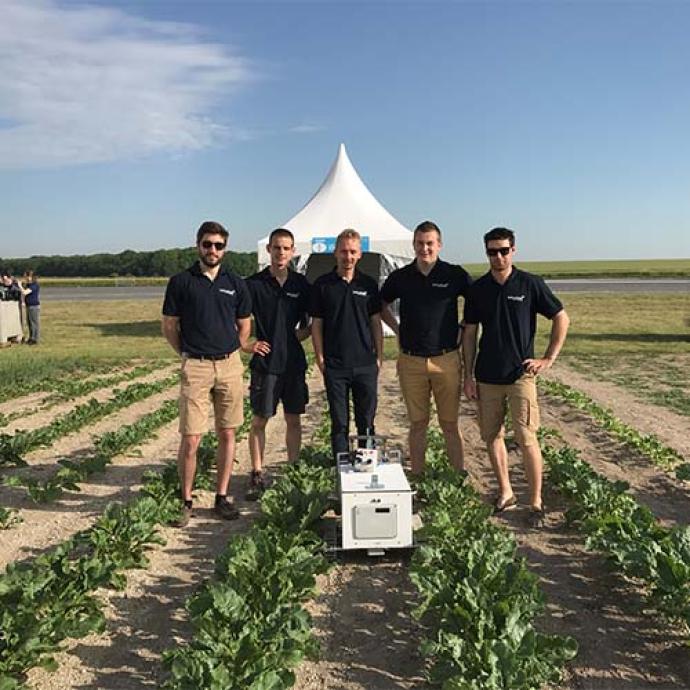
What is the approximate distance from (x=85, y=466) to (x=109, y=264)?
8842cm

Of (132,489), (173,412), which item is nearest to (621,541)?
(132,489)

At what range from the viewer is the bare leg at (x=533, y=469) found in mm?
5852

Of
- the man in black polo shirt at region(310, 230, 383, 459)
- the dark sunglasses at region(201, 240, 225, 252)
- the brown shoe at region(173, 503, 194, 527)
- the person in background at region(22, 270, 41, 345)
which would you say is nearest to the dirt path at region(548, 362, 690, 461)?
the man in black polo shirt at region(310, 230, 383, 459)

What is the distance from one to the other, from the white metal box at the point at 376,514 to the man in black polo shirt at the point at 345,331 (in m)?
1.15

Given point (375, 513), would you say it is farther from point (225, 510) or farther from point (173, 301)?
point (173, 301)

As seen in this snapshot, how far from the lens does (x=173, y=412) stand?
10.3 metres

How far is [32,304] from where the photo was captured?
19.3 m

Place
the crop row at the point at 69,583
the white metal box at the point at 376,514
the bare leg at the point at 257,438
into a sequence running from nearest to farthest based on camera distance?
1. the crop row at the point at 69,583
2. the white metal box at the point at 376,514
3. the bare leg at the point at 257,438

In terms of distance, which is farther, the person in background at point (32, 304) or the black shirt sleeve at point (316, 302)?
the person in background at point (32, 304)

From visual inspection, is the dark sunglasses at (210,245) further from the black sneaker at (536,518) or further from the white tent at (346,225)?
the white tent at (346,225)

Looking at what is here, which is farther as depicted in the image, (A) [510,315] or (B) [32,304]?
(B) [32,304]

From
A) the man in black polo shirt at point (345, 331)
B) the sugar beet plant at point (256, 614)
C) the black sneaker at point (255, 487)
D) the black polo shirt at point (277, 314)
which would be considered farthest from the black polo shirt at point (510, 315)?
the black sneaker at point (255, 487)

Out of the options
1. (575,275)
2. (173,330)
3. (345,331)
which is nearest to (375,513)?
(345,331)

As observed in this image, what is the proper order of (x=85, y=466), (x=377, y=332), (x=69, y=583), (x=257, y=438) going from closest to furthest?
1. (x=69, y=583)
2. (x=377, y=332)
3. (x=257, y=438)
4. (x=85, y=466)
